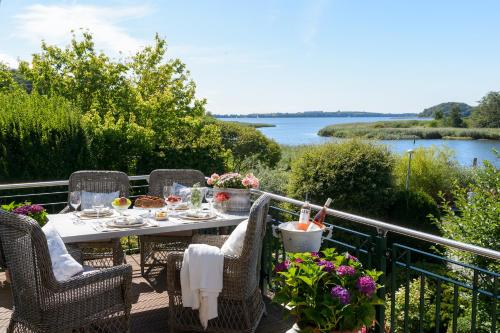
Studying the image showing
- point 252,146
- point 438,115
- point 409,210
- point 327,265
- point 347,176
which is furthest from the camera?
point 438,115

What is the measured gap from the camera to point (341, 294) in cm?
216

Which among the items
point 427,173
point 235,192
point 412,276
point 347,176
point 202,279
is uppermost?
point 235,192

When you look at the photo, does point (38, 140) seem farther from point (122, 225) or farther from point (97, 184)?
point (122, 225)

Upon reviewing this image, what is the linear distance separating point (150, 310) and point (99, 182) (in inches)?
57.9

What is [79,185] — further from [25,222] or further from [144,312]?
[25,222]

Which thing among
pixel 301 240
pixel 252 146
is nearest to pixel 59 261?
pixel 301 240

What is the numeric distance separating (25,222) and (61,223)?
113 cm

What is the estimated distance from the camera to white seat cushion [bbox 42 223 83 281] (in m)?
2.54

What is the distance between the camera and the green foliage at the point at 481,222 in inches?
215

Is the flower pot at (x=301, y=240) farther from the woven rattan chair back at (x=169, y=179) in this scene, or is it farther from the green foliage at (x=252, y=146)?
the green foliage at (x=252, y=146)

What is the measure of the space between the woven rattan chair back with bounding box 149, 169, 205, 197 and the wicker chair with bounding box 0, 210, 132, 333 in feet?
6.59

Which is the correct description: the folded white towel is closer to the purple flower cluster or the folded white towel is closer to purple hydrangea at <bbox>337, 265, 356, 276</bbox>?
purple hydrangea at <bbox>337, 265, 356, 276</bbox>

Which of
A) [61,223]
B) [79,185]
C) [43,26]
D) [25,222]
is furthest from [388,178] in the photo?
[43,26]

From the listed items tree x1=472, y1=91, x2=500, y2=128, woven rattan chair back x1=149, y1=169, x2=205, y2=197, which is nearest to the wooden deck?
woven rattan chair back x1=149, y1=169, x2=205, y2=197
